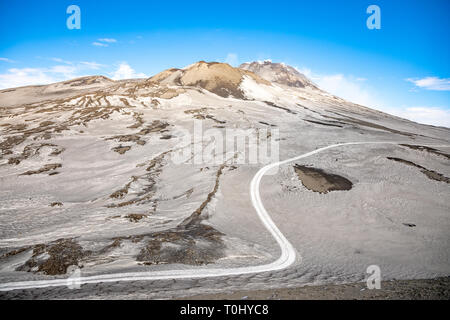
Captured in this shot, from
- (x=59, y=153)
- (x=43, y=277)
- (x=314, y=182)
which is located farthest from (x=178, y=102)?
(x=43, y=277)

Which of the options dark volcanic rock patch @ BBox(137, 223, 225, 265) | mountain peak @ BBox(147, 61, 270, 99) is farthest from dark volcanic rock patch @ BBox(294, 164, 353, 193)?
mountain peak @ BBox(147, 61, 270, 99)

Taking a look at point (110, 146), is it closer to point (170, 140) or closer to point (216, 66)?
point (170, 140)

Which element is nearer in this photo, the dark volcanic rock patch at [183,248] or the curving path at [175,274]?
the curving path at [175,274]

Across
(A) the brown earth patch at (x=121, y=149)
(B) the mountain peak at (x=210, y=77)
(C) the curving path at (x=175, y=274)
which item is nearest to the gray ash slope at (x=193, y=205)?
(A) the brown earth patch at (x=121, y=149)

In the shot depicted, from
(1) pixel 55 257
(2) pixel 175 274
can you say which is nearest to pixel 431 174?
(2) pixel 175 274

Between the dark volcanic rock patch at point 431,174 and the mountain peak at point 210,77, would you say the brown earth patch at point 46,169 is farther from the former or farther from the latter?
the mountain peak at point 210,77

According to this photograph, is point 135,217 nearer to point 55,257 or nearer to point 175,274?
point 55,257

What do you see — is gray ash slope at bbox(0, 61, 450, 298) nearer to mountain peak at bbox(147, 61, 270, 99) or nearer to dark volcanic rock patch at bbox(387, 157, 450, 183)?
dark volcanic rock patch at bbox(387, 157, 450, 183)

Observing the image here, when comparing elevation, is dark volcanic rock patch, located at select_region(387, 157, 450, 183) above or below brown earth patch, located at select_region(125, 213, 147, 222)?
above

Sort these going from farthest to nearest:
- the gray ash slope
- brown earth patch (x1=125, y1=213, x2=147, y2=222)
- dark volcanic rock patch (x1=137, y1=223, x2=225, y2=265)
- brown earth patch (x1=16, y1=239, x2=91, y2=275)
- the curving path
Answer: brown earth patch (x1=125, y1=213, x2=147, y2=222) < the gray ash slope < dark volcanic rock patch (x1=137, y1=223, x2=225, y2=265) < brown earth patch (x1=16, y1=239, x2=91, y2=275) < the curving path
